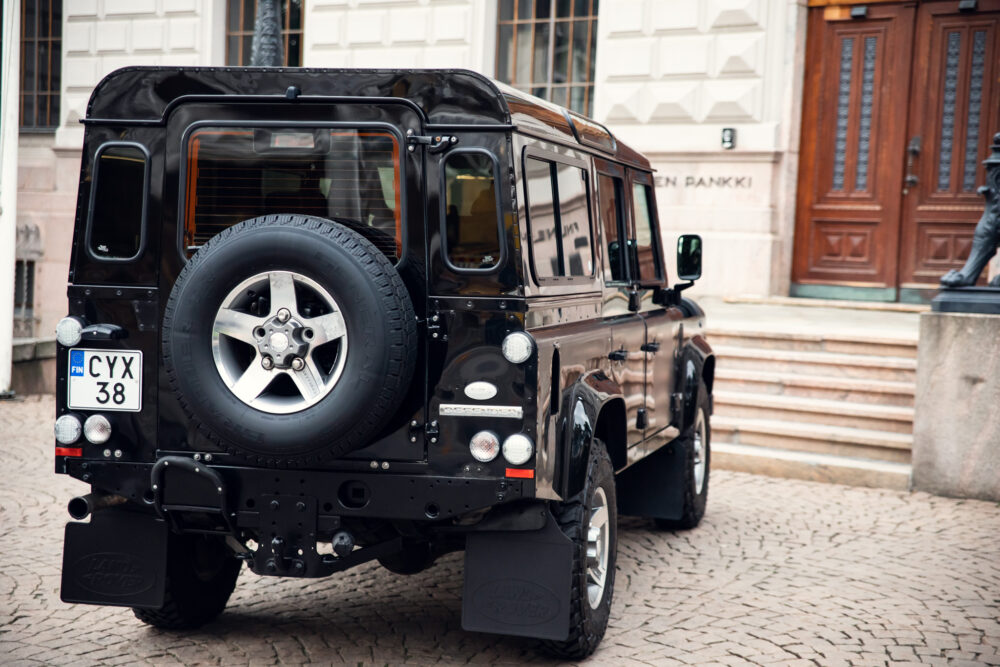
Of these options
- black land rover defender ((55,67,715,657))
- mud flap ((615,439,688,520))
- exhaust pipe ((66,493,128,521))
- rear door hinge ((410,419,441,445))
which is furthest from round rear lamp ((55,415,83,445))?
mud flap ((615,439,688,520))

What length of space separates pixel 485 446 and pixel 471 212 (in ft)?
2.83

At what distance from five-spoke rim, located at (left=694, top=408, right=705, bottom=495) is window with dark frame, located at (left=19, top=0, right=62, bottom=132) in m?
13.6

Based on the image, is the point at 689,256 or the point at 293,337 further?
the point at 689,256

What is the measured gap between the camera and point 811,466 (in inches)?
351

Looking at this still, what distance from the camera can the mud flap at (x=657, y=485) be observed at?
7031 millimetres

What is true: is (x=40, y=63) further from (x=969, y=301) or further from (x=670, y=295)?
(x=969, y=301)

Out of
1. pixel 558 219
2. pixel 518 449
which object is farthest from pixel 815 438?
pixel 518 449

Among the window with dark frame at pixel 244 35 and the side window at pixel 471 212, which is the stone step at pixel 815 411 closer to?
the side window at pixel 471 212

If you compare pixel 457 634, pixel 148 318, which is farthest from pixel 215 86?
pixel 457 634

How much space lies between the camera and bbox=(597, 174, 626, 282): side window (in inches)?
218

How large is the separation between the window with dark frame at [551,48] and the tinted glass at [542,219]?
34.3 ft

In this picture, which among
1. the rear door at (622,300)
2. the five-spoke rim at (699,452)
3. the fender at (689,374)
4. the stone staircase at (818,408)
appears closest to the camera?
the rear door at (622,300)

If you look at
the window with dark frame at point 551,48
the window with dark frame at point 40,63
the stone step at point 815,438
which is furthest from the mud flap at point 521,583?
the window with dark frame at point 40,63

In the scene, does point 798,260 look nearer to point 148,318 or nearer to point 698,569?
point 698,569
